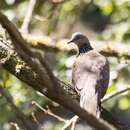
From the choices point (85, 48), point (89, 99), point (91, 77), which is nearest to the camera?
point (89, 99)

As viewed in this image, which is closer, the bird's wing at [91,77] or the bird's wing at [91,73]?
the bird's wing at [91,77]

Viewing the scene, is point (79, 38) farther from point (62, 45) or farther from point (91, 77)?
point (91, 77)

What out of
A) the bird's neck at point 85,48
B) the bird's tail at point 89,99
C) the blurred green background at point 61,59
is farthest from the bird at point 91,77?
the blurred green background at point 61,59

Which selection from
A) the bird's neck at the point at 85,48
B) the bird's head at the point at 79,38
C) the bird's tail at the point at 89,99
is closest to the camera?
the bird's tail at the point at 89,99

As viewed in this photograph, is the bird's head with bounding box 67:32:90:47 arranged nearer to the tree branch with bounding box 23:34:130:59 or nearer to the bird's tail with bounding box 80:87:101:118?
the tree branch with bounding box 23:34:130:59

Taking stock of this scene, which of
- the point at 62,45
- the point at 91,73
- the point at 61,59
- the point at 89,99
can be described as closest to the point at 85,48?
the point at 62,45

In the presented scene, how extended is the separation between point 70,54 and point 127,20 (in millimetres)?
763

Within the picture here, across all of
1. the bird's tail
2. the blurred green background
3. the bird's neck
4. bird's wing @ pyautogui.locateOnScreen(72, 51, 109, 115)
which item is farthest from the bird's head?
the bird's tail

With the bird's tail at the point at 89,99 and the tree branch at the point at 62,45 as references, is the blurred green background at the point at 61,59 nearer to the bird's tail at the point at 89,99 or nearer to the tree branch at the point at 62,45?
the tree branch at the point at 62,45

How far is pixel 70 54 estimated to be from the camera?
580 cm

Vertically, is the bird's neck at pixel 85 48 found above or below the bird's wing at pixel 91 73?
below

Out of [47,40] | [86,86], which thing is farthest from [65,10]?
[86,86]

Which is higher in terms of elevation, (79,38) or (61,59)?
(79,38)

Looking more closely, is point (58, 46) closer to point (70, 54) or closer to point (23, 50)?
point (70, 54)
